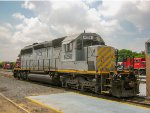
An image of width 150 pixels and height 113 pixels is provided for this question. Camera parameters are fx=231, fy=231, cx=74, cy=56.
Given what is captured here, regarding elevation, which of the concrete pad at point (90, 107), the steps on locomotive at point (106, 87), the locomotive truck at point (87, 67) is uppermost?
the locomotive truck at point (87, 67)

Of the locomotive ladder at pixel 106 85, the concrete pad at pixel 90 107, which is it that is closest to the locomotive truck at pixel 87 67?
the locomotive ladder at pixel 106 85

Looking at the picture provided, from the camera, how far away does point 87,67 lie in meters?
13.6

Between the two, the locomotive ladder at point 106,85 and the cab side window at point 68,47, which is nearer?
the locomotive ladder at point 106,85

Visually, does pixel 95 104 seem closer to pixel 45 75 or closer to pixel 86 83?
pixel 86 83

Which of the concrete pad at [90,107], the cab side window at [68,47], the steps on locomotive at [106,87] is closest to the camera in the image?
the concrete pad at [90,107]

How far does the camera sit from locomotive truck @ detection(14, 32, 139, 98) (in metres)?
12.0

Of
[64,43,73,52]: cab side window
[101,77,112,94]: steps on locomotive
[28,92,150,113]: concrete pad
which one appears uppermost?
[64,43,73,52]: cab side window

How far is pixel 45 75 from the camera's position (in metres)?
19.4

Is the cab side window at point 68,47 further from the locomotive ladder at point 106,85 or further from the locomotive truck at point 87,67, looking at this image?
the locomotive ladder at point 106,85


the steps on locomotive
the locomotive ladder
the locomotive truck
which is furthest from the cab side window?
the steps on locomotive

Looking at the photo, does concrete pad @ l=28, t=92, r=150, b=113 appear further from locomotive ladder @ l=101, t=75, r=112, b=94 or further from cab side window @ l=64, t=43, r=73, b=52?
cab side window @ l=64, t=43, r=73, b=52

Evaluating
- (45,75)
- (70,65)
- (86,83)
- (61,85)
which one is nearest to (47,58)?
(45,75)

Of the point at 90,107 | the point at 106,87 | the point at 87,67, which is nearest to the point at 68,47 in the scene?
the point at 87,67

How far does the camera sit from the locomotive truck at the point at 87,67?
12039mm
